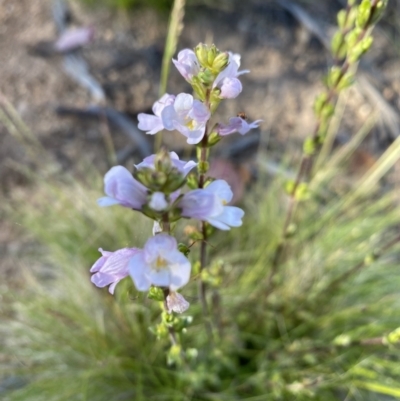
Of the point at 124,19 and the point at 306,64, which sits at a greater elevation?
the point at 124,19

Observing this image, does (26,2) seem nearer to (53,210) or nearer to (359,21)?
(53,210)

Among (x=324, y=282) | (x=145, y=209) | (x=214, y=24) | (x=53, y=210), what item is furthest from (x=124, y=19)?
(x=145, y=209)

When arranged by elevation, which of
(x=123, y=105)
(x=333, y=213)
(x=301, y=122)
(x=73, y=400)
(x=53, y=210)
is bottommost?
(x=73, y=400)

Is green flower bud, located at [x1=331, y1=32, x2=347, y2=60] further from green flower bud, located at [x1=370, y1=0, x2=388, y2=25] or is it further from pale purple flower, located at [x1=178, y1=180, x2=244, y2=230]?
pale purple flower, located at [x1=178, y1=180, x2=244, y2=230]

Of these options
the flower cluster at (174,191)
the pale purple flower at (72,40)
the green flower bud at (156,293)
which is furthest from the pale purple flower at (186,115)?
the pale purple flower at (72,40)

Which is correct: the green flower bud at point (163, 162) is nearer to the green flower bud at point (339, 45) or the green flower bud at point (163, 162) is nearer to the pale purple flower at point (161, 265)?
the pale purple flower at point (161, 265)

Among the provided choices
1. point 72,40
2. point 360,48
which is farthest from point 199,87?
point 72,40
